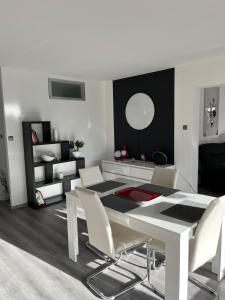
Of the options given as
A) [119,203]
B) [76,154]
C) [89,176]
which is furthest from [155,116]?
[119,203]

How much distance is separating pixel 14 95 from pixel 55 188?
1.89 m

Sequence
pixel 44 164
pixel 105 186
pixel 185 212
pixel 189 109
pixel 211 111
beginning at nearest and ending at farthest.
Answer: pixel 185 212 < pixel 105 186 < pixel 189 109 < pixel 44 164 < pixel 211 111

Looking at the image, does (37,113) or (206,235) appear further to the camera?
(37,113)

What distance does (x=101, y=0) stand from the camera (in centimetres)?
180

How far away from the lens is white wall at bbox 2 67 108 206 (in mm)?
3938

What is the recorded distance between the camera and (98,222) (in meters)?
2.00

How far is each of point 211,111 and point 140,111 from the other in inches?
69.7

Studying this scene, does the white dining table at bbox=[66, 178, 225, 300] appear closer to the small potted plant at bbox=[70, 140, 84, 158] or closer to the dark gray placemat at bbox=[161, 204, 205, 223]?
the dark gray placemat at bbox=[161, 204, 205, 223]

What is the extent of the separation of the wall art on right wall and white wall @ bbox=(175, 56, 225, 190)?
4.17ft

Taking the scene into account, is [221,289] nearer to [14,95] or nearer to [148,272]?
[148,272]

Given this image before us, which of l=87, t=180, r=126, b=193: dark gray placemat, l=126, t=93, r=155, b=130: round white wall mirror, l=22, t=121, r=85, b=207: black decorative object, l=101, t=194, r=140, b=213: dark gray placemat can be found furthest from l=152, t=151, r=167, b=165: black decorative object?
l=101, t=194, r=140, b=213: dark gray placemat

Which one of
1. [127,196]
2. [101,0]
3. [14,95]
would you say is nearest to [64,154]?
[14,95]

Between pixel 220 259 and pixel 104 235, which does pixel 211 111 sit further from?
pixel 104 235

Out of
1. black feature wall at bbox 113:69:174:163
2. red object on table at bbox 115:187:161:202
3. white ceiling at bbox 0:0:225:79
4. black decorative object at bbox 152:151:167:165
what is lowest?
red object on table at bbox 115:187:161:202
